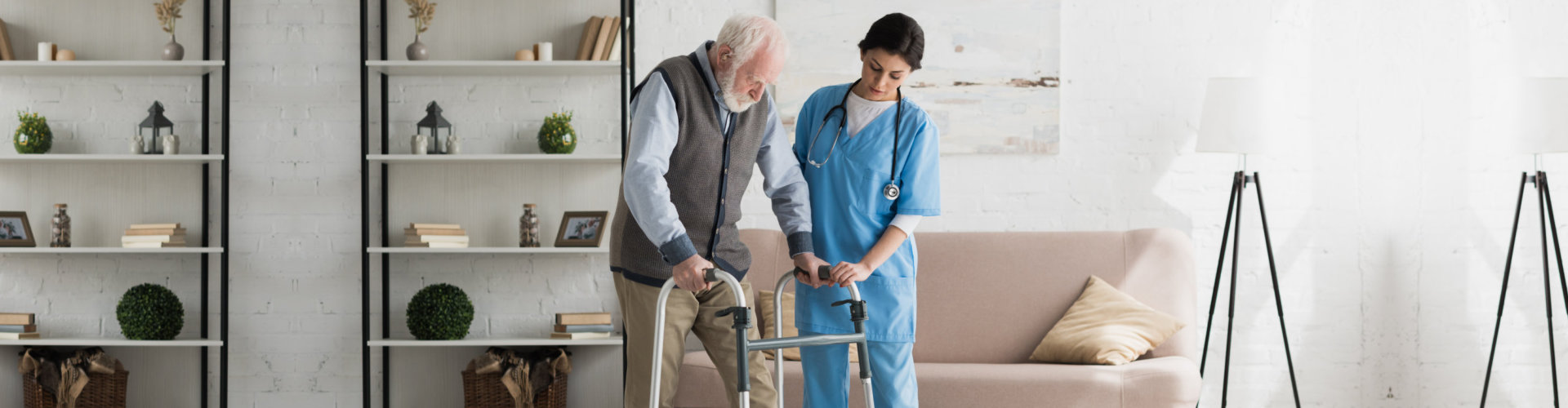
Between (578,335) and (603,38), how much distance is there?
3.36ft

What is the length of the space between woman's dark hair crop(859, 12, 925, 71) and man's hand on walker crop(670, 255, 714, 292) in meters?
0.54

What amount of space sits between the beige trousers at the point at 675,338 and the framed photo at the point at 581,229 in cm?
166

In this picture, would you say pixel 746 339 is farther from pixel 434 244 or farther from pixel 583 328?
pixel 434 244

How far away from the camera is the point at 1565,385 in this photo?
3.76 meters

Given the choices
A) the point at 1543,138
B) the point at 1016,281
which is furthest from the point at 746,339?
the point at 1543,138

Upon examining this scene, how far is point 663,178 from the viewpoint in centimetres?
184

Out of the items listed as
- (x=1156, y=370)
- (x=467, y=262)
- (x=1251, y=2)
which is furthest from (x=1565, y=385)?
(x=467, y=262)

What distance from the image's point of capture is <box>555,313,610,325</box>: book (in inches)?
142

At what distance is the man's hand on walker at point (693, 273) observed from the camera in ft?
5.64

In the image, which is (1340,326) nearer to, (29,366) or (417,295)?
(417,295)

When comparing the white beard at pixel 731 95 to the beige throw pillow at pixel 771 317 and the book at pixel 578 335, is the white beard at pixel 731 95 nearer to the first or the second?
the beige throw pillow at pixel 771 317

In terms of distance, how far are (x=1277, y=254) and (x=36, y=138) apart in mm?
4358

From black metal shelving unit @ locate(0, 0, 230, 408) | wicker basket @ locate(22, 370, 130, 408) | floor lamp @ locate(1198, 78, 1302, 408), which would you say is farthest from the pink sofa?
wicker basket @ locate(22, 370, 130, 408)

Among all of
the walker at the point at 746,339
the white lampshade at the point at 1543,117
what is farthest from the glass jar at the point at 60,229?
the white lampshade at the point at 1543,117
